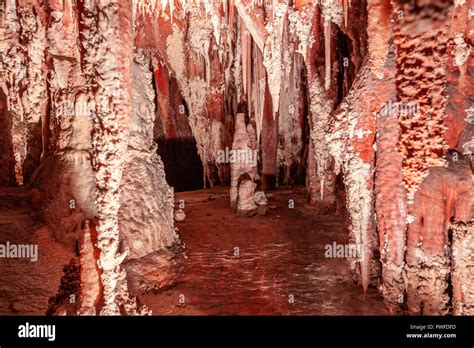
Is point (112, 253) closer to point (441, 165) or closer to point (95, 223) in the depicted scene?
point (95, 223)

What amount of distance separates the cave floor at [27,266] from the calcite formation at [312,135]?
0.85 feet

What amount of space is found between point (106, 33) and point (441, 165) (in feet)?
11.6

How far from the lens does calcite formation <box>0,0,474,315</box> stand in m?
3.43

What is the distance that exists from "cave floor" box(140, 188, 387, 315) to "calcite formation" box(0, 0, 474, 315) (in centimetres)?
29

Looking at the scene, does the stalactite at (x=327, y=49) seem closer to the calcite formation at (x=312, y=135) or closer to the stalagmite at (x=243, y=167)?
the calcite formation at (x=312, y=135)

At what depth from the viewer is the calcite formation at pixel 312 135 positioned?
11.2 ft

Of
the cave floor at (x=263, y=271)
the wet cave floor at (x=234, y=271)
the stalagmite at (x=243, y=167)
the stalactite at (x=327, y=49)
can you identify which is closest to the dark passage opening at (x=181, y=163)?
the stalagmite at (x=243, y=167)

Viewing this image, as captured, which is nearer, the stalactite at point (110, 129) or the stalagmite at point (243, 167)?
the stalactite at point (110, 129)

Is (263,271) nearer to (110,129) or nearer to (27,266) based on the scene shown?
(110,129)

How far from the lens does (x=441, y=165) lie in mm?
3465

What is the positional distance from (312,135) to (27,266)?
5332 millimetres

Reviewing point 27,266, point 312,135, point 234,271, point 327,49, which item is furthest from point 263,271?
point 327,49
